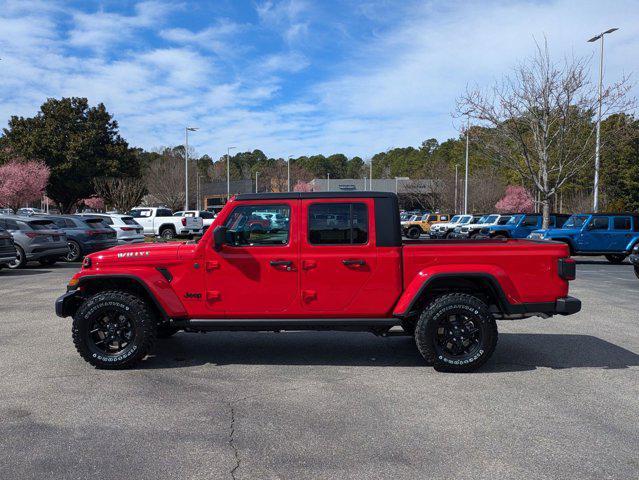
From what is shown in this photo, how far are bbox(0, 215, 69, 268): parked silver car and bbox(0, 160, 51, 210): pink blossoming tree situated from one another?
82.5 ft

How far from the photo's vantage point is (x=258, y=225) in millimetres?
5664

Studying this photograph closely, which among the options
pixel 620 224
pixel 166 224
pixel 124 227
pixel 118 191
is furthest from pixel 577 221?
pixel 118 191

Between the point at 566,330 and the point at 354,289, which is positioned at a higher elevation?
the point at 354,289

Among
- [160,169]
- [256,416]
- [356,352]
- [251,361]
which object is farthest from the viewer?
[160,169]

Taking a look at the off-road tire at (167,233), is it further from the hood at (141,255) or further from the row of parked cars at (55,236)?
the hood at (141,255)

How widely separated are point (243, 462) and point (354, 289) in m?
2.36

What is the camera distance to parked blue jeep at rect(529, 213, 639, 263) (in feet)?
59.7

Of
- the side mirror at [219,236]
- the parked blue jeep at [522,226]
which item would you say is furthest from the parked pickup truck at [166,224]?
the side mirror at [219,236]

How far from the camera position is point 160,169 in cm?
4934

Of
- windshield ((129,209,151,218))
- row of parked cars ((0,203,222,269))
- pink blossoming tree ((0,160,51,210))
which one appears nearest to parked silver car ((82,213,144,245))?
row of parked cars ((0,203,222,269))

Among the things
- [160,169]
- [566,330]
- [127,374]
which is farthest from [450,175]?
[127,374]

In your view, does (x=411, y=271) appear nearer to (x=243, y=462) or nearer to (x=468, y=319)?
(x=468, y=319)

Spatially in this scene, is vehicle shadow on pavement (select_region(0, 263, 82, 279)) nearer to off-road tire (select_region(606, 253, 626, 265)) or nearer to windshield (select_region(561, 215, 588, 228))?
windshield (select_region(561, 215, 588, 228))

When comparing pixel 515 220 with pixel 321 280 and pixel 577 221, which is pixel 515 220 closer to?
pixel 577 221
